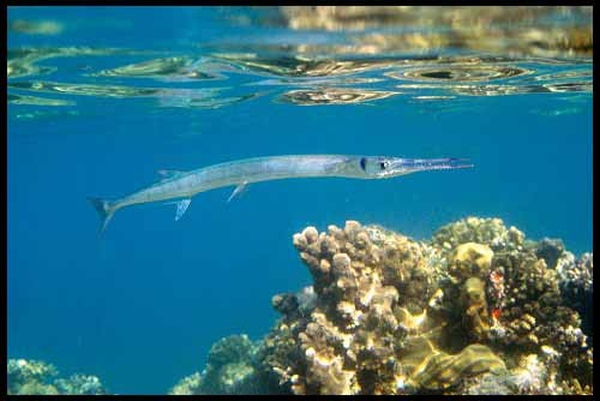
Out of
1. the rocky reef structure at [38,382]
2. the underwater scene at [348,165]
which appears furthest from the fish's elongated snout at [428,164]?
the rocky reef structure at [38,382]

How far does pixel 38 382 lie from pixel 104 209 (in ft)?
26.7

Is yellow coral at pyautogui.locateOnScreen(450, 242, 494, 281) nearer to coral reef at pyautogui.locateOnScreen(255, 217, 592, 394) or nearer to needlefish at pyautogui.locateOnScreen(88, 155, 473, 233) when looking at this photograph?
coral reef at pyautogui.locateOnScreen(255, 217, 592, 394)

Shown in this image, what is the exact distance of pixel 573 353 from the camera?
7.32 metres

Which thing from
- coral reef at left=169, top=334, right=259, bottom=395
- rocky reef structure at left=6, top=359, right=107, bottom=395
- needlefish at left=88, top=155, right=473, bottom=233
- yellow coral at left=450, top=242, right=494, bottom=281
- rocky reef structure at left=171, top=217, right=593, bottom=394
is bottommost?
rocky reef structure at left=6, top=359, right=107, bottom=395

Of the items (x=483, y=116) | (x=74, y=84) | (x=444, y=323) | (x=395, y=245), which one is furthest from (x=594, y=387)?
(x=483, y=116)

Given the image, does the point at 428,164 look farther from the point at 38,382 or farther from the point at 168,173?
the point at 38,382

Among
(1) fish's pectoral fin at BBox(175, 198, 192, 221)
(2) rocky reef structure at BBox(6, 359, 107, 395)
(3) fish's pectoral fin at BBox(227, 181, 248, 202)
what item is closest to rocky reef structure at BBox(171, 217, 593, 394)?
(3) fish's pectoral fin at BBox(227, 181, 248, 202)

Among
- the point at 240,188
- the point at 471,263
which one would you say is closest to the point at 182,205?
the point at 240,188

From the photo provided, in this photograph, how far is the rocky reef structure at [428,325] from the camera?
7.09m

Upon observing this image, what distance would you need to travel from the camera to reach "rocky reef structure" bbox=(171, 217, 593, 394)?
7090 millimetres

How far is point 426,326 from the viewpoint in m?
8.15

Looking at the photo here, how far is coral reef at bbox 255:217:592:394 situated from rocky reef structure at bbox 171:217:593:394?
0.01m

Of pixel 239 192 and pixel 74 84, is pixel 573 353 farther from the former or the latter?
pixel 74 84

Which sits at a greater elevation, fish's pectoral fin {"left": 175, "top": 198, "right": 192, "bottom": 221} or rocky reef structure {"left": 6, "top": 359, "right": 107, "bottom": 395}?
fish's pectoral fin {"left": 175, "top": 198, "right": 192, "bottom": 221}
